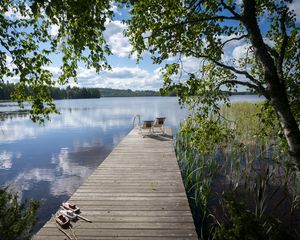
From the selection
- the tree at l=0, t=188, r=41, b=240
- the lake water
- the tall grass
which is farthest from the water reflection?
the tall grass

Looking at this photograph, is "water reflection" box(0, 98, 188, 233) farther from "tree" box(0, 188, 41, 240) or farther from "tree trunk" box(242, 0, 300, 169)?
"tree trunk" box(242, 0, 300, 169)

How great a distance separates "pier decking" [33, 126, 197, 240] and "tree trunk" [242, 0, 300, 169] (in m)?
1.93

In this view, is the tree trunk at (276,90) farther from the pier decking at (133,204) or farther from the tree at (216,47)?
the pier decking at (133,204)

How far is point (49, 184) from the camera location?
9.12 m

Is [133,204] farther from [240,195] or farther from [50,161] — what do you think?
[50,161]

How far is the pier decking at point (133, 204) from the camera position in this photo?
365 cm

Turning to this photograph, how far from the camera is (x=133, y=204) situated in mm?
4645

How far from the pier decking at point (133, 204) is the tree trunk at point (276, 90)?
1933mm

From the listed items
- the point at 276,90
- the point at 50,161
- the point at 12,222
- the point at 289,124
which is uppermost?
the point at 276,90

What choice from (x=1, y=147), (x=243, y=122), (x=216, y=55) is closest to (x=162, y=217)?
(x=216, y=55)

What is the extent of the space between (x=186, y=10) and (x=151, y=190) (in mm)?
3716

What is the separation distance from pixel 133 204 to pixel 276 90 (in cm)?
322

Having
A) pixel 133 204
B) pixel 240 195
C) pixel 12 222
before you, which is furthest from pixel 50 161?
pixel 12 222

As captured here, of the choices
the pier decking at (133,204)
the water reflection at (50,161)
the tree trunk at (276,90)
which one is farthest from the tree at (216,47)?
the water reflection at (50,161)
